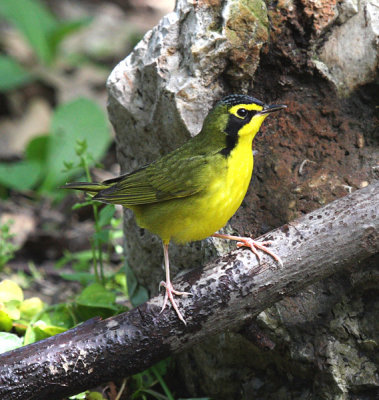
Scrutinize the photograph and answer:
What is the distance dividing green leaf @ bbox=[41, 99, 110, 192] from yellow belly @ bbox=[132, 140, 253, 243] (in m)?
3.55

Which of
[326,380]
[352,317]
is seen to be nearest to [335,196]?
[352,317]

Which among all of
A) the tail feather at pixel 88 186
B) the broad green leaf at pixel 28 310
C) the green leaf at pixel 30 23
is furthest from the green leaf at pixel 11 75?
the tail feather at pixel 88 186

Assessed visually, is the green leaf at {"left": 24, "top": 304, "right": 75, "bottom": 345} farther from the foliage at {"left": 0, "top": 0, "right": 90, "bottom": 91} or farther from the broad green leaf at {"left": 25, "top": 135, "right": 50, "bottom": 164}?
the foliage at {"left": 0, "top": 0, "right": 90, "bottom": 91}

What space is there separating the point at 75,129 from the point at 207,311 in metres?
Answer: 4.48

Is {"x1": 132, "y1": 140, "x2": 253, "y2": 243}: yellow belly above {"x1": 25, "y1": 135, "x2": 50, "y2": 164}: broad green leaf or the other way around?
→ the other way around

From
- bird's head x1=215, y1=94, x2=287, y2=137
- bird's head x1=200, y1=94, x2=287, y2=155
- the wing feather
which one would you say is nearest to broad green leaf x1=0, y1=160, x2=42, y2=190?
the wing feather

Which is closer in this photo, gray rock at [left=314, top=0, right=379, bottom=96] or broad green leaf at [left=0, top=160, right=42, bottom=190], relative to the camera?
gray rock at [left=314, top=0, right=379, bottom=96]

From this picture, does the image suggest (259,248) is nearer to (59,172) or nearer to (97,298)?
(97,298)

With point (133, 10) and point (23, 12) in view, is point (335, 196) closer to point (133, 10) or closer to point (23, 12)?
point (23, 12)

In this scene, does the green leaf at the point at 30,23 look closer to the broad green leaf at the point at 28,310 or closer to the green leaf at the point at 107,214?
the green leaf at the point at 107,214

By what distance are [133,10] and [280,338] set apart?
9205 mm

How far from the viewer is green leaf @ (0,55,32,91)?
29.9 feet

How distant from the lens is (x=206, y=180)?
3.78 meters

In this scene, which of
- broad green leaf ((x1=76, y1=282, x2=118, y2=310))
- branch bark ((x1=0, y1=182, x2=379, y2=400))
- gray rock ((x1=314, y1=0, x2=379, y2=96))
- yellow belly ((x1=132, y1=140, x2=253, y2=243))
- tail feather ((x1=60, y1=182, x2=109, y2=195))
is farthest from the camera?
broad green leaf ((x1=76, y1=282, x2=118, y2=310))
